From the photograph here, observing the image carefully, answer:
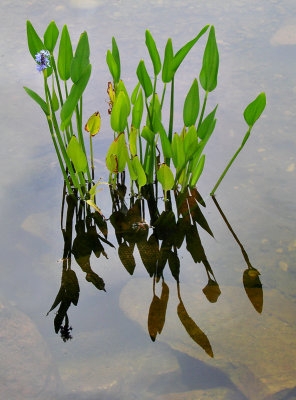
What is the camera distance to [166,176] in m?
1.74

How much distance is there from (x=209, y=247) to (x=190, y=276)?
0.15 metres

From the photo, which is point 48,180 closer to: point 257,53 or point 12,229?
point 12,229

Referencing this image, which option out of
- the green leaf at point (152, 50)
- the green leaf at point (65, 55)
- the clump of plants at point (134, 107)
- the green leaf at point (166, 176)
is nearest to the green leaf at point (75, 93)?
the clump of plants at point (134, 107)

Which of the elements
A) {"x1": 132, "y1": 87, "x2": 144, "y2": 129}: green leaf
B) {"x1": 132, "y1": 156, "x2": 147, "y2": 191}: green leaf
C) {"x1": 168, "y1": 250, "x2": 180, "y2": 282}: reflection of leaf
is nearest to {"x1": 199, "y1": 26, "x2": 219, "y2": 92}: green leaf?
{"x1": 132, "y1": 87, "x2": 144, "y2": 129}: green leaf

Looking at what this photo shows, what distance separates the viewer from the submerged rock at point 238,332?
50.8 inches

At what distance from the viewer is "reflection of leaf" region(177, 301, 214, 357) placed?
138 cm

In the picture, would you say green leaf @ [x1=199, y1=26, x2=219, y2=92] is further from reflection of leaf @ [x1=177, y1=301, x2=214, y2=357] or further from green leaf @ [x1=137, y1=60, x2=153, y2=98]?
reflection of leaf @ [x1=177, y1=301, x2=214, y2=357]

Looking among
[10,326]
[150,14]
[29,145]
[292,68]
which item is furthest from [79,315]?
[150,14]

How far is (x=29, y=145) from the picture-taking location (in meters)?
2.17

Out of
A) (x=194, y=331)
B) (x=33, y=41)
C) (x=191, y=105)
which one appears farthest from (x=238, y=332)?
(x=33, y=41)

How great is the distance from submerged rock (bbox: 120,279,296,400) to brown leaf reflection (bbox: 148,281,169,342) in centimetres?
1

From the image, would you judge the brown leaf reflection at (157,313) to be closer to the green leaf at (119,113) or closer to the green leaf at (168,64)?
the green leaf at (119,113)

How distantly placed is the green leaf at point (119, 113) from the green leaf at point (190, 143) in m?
0.21

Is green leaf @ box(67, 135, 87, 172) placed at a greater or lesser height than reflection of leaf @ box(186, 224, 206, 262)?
greater
